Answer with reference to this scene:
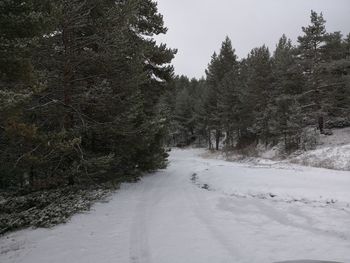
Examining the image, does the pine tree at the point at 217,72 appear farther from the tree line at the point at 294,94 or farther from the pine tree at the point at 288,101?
the pine tree at the point at 288,101

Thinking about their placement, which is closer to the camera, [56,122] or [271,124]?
[56,122]

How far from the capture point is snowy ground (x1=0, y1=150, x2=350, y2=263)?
7.03 meters

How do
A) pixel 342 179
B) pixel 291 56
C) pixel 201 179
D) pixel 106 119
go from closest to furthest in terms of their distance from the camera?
pixel 342 179
pixel 106 119
pixel 201 179
pixel 291 56

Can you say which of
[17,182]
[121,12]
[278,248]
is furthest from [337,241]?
[17,182]

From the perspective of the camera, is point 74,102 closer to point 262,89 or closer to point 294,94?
point 294,94

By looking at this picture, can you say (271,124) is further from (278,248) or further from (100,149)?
(278,248)

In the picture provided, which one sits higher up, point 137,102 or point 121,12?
point 121,12

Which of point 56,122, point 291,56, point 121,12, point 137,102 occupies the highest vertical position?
point 291,56

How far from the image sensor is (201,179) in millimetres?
17266

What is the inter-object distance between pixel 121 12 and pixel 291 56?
26835 millimetres

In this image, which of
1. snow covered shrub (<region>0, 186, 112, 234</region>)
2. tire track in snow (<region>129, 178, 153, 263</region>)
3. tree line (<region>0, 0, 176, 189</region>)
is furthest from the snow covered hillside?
Result: snow covered shrub (<region>0, 186, 112, 234</region>)

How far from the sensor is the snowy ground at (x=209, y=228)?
703 centimetres

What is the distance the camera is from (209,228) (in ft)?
28.7

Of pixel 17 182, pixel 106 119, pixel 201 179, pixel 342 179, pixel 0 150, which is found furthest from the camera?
pixel 17 182
